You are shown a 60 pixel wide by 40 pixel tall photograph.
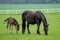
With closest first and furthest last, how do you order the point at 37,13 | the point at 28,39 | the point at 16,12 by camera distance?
the point at 28,39 → the point at 37,13 → the point at 16,12

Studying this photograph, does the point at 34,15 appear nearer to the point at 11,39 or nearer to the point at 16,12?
the point at 11,39

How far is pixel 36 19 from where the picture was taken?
17.9 meters

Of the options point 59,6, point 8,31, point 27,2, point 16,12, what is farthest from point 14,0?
point 8,31

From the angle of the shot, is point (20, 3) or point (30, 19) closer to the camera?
point (30, 19)

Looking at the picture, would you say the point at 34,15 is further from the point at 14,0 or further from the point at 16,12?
the point at 14,0

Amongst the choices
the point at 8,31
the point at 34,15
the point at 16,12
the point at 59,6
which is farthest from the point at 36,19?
the point at 59,6

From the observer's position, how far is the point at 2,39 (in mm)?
15953

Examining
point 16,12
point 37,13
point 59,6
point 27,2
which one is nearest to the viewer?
point 37,13

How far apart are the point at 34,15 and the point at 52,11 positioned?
26.3 m

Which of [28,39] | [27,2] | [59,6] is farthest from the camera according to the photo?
[27,2]

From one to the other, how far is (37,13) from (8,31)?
7.51ft

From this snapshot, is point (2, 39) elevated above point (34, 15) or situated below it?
below

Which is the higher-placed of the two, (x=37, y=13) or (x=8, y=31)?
(x=37, y=13)

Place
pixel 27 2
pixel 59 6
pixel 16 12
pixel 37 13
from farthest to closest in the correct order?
1. pixel 27 2
2. pixel 59 6
3. pixel 16 12
4. pixel 37 13
